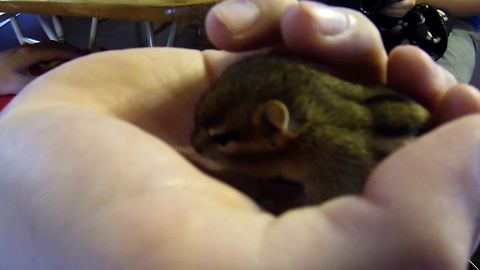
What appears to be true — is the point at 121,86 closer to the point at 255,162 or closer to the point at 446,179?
the point at 255,162

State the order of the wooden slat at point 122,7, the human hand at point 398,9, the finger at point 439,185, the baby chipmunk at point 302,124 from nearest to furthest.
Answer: the finger at point 439,185 → the baby chipmunk at point 302,124 → the wooden slat at point 122,7 → the human hand at point 398,9

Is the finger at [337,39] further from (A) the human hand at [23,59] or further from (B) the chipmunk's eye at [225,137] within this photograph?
(A) the human hand at [23,59]

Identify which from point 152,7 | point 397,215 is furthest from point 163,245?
point 152,7

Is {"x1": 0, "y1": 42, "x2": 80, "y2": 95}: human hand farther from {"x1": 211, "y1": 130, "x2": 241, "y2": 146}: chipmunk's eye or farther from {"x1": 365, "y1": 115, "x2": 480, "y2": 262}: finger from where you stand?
{"x1": 365, "y1": 115, "x2": 480, "y2": 262}: finger

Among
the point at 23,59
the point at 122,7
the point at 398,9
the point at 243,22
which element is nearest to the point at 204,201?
the point at 243,22

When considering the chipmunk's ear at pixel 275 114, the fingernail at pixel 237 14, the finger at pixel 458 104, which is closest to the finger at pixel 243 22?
the fingernail at pixel 237 14

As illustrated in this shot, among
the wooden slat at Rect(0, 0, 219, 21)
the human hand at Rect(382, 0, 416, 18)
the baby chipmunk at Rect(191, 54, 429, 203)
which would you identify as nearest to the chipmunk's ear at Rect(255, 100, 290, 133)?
the baby chipmunk at Rect(191, 54, 429, 203)
